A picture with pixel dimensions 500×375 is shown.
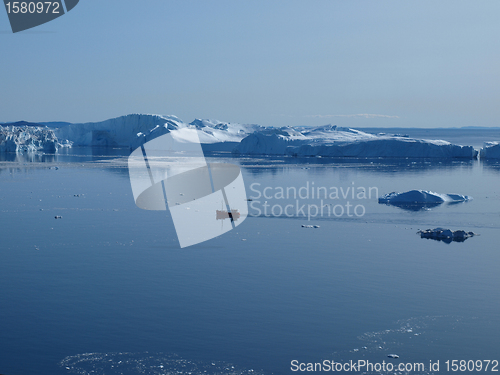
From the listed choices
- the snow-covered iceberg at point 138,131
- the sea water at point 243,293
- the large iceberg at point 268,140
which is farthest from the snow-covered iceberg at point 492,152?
the sea water at point 243,293

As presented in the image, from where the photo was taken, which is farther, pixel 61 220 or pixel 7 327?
pixel 61 220

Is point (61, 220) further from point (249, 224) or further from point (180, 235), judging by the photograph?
point (249, 224)

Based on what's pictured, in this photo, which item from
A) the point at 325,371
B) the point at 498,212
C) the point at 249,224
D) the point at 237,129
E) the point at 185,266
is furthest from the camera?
the point at 237,129

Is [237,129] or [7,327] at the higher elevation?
[237,129]

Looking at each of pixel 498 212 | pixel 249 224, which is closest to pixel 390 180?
pixel 498 212

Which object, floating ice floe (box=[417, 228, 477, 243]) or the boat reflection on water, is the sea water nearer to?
floating ice floe (box=[417, 228, 477, 243])

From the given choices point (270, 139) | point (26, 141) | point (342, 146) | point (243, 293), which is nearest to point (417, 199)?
point (243, 293)

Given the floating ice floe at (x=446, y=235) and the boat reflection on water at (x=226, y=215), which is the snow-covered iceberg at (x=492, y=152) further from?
the boat reflection on water at (x=226, y=215)
